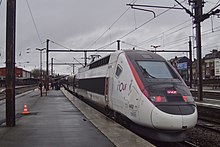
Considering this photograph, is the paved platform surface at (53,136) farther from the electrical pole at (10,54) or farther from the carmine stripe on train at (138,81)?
the carmine stripe on train at (138,81)

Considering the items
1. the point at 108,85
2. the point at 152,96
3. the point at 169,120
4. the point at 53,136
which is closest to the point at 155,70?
the point at 152,96

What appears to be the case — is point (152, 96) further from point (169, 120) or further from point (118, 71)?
point (118, 71)

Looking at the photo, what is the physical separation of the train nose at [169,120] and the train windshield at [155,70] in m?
1.75

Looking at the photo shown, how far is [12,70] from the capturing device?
1082 cm

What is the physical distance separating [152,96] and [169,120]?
2.96ft

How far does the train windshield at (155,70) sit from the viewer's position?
10.1 metres

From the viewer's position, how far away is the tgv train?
8484 millimetres

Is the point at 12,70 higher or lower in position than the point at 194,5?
lower

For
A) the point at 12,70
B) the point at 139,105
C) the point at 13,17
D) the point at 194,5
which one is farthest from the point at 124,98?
the point at 194,5

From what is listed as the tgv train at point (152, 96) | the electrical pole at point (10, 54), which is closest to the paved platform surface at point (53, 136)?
the electrical pole at point (10, 54)

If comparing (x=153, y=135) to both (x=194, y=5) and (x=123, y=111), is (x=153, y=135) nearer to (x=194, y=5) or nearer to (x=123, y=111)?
(x=123, y=111)

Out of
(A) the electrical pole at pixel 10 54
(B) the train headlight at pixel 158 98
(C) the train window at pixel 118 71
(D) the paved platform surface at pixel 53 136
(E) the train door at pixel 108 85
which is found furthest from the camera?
(E) the train door at pixel 108 85

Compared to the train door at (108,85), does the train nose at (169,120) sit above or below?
below

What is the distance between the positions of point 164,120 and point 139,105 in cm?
100
